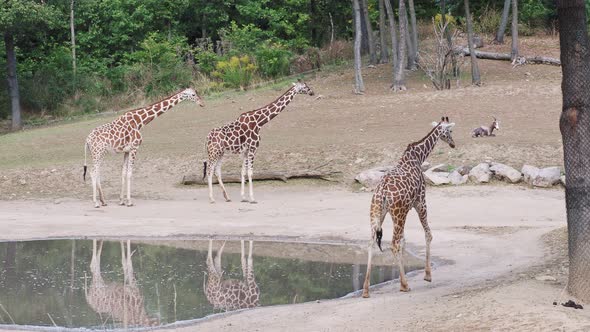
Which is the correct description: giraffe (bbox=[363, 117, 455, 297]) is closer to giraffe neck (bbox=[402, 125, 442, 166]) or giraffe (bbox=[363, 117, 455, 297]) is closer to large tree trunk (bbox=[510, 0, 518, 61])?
giraffe neck (bbox=[402, 125, 442, 166])

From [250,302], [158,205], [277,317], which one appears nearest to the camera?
[277,317]

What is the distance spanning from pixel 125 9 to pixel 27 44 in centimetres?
648

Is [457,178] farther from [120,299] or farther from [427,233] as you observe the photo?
[120,299]

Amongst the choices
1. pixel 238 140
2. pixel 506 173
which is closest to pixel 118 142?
pixel 238 140

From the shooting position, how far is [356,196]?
805 inches

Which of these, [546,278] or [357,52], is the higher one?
[357,52]

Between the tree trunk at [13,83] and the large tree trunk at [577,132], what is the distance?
87.1 ft

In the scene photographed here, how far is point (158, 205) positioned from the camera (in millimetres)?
20344

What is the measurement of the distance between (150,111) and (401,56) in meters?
11.4

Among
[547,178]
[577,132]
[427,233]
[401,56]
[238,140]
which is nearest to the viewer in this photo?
[577,132]

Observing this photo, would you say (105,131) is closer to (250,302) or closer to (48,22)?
(250,302)

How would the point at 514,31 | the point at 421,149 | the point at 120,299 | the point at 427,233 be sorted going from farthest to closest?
1. the point at 514,31
2. the point at 421,149
3. the point at 427,233
4. the point at 120,299

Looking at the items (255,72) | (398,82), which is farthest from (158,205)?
(255,72)

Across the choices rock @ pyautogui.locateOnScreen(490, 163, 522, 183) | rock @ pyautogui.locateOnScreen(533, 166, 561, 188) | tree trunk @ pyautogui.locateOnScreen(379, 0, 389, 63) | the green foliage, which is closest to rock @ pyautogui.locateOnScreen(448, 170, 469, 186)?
rock @ pyautogui.locateOnScreen(490, 163, 522, 183)
